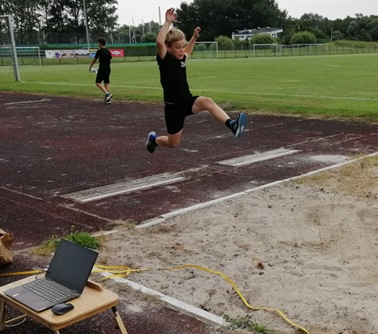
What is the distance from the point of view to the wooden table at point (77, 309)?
11.9ft

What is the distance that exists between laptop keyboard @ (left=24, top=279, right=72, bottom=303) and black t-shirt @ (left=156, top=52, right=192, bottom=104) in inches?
138

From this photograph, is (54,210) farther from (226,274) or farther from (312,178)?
(312,178)

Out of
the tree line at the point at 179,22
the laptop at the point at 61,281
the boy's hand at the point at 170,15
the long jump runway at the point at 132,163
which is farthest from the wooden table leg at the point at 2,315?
the tree line at the point at 179,22

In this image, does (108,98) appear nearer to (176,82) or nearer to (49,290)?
(176,82)


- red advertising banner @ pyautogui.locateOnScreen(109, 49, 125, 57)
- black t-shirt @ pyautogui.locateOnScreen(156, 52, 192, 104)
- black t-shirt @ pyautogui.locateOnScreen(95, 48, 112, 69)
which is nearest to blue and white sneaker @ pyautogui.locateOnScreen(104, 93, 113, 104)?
black t-shirt @ pyautogui.locateOnScreen(95, 48, 112, 69)

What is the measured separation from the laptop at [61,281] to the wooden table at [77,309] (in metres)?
0.04

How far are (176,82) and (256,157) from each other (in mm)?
3768

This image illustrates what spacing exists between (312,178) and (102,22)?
348 ft

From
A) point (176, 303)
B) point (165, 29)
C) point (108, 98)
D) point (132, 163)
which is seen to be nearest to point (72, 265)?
point (176, 303)

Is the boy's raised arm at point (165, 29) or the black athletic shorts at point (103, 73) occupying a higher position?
the boy's raised arm at point (165, 29)

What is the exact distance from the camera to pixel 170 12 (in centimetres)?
658

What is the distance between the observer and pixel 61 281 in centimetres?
420

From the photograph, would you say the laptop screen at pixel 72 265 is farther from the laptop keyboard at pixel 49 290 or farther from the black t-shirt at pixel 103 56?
the black t-shirt at pixel 103 56

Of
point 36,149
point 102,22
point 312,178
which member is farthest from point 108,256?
point 102,22
